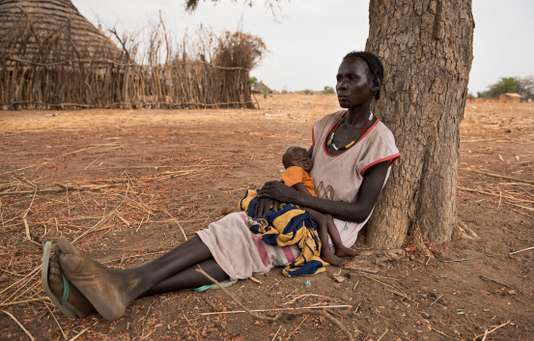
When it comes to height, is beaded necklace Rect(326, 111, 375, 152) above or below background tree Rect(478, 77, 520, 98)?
below

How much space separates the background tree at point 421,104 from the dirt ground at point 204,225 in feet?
0.69

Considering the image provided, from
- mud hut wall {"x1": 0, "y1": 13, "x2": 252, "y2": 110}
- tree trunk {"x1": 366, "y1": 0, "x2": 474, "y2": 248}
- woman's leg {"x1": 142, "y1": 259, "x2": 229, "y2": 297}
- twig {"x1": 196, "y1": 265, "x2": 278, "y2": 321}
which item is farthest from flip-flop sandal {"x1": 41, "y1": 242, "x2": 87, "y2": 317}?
mud hut wall {"x1": 0, "y1": 13, "x2": 252, "y2": 110}

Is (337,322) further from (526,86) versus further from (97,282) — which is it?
(526,86)

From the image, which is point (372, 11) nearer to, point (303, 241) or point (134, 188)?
point (303, 241)

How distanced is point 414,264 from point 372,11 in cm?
148

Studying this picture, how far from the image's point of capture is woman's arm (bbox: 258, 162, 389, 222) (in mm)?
1965

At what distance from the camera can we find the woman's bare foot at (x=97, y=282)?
4.69 ft

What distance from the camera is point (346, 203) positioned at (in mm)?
1989

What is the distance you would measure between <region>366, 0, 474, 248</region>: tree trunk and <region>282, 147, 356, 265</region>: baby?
0.35 meters

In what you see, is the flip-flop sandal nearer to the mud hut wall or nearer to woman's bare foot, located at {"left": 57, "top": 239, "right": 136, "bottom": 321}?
woman's bare foot, located at {"left": 57, "top": 239, "right": 136, "bottom": 321}

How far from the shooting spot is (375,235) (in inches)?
89.3

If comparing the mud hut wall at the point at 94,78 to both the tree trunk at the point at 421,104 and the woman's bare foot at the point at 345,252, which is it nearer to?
the tree trunk at the point at 421,104

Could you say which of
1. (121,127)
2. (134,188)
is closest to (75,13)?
(121,127)

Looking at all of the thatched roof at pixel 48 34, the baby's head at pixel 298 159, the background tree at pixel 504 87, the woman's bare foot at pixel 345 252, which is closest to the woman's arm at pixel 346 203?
the woman's bare foot at pixel 345 252
